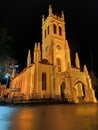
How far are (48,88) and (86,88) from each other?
28.9 ft

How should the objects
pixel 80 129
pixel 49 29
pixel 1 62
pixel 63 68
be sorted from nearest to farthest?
pixel 80 129
pixel 1 62
pixel 63 68
pixel 49 29

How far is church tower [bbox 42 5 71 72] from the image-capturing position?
3569 cm

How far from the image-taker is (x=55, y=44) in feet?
123

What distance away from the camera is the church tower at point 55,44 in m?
35.7

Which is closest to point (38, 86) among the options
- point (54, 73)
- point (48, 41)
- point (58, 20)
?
point (54, 73)

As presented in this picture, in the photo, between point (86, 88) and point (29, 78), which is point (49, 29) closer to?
point (29, 78)

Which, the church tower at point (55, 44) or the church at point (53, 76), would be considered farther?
the church tower at point (55, 44)

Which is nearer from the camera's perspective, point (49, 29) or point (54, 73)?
point (54, 73)

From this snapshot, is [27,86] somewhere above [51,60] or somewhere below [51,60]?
below

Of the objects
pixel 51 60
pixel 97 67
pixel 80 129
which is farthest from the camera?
pixel 97 67

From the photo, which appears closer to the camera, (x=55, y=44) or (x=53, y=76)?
(x=53, y=76)

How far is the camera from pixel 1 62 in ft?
76.1

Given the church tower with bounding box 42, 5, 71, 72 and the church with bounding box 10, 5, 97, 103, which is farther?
the church tower with bounding box 42, 5, 71, 72

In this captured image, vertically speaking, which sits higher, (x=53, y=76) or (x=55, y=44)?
(x=55, y=44)
